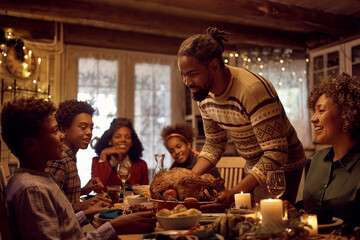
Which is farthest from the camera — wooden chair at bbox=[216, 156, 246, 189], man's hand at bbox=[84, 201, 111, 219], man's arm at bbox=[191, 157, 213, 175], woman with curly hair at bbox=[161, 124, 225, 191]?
woman with curly hair at bbox=[161, 124, 225, 191]

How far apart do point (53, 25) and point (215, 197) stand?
14.4ft

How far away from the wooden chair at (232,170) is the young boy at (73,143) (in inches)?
49.9

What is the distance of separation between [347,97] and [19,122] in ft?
4.56

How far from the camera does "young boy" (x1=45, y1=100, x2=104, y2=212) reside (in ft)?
6.97

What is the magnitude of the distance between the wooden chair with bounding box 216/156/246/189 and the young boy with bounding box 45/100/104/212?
127 centimetres

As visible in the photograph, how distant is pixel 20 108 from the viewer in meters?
1.23

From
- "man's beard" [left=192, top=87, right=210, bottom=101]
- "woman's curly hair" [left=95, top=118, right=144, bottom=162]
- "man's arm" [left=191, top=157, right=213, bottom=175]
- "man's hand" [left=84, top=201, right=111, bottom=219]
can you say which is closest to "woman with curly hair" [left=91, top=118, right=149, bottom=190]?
"woman's curly hair" [left=95, top=118, right=144, bottom=162]

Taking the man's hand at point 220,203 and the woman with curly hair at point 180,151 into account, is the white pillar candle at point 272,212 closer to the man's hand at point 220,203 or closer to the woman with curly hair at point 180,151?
the man's hand at point 220,203

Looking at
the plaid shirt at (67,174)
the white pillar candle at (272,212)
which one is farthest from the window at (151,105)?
the white pillar candle at (272,212)

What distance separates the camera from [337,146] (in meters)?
1.66

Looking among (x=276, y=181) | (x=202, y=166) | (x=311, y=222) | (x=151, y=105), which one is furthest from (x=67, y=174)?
(x=151, y=105)

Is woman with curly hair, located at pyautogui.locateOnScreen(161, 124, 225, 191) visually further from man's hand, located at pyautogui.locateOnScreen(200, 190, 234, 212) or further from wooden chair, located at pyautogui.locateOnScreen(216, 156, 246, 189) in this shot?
man's hand, located at pyautogui.locateOnScreen(200, 190, 234, 212)

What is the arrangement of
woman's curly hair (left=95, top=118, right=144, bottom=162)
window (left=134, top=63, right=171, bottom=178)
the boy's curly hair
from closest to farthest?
the boy's curly hair, woman's curly hair (left=95, top=118, right=144, bottom=162), window (left=134, top=63, right=171, bottom=178)

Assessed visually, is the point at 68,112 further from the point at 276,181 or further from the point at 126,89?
the point at 126,89
